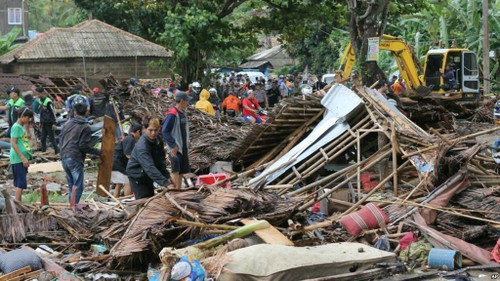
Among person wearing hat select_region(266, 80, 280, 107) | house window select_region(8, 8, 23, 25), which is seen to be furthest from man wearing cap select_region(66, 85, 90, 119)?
house window select_region(8, 8, 23, 25)

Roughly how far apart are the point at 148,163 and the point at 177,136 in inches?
58.5

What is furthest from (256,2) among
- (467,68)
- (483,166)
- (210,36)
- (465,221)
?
(465,221)

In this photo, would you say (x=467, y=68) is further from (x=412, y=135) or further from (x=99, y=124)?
(x=412, y=135)

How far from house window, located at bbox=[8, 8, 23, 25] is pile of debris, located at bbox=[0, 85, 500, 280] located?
61.4 m

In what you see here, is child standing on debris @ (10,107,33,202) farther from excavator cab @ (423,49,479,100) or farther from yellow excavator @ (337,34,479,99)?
excavator cab @ (423,49,479,100)

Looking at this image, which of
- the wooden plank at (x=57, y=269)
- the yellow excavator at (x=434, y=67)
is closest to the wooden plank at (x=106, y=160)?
the wooden plank at (x=57, y=269)

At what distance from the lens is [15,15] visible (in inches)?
2766

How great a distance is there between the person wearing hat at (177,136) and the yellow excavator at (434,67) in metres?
15.5

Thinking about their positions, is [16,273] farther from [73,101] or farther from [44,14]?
[44,14]

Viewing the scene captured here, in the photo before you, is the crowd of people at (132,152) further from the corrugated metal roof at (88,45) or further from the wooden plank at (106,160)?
the corrugated metal roof at (88,45)

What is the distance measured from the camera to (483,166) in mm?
11398

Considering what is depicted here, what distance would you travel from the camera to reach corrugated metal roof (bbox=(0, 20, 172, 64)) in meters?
A: 36.2

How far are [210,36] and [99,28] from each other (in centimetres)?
1185

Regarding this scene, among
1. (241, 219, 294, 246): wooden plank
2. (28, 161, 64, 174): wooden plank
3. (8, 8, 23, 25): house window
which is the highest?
(8, 8, 23, 25): house window
